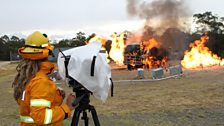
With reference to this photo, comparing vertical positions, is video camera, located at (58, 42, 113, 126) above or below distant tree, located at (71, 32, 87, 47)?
below

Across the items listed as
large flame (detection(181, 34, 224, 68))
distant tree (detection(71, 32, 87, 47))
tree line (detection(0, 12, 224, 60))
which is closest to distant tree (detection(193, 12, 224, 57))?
tree line (detection(0, 12, 224, 60))

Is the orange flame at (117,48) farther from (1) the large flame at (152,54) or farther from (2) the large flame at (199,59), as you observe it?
(2) the large flame at (199,59)

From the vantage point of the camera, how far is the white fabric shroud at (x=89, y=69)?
3.07 m

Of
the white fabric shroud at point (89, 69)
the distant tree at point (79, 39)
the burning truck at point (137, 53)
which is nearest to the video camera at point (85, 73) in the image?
the white fabric shroud at point (89, 69)

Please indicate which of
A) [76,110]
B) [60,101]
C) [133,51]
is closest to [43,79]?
[60,101]

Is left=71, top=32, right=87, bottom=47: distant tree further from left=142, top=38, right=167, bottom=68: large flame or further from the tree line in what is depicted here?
left=142, top=38, right=167, bottom=68: large flame

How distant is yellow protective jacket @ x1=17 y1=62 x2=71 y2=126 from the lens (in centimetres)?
281

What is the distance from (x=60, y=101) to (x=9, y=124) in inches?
239

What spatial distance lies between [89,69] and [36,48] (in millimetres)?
511

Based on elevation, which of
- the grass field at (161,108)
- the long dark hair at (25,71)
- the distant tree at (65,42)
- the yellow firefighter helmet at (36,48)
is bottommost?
the grass field at (161,108)

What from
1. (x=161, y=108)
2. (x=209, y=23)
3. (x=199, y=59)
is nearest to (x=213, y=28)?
(x=209, y=23)

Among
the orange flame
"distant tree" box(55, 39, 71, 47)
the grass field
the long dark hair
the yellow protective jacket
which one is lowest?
the grass field

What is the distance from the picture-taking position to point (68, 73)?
3.08 metres

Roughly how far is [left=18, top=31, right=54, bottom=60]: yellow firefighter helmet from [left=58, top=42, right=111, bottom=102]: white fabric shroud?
218 millimetres
